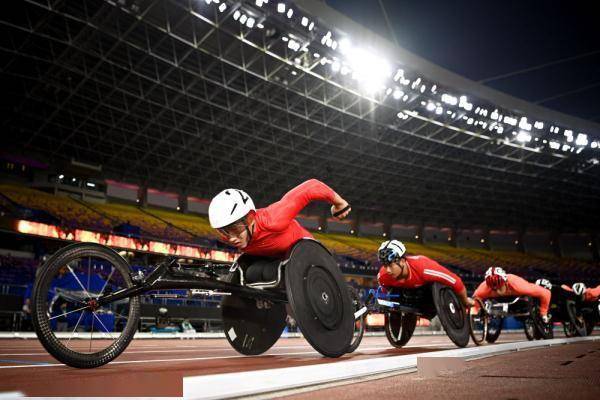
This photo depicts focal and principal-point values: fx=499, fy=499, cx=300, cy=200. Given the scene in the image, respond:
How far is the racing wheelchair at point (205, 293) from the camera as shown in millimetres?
3309

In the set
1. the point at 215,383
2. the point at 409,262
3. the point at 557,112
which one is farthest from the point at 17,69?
the point at 557,112

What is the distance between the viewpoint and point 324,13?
80.3 feet

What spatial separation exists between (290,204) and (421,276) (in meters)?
3.31

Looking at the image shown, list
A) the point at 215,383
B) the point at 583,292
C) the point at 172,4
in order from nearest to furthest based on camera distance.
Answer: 1. the point at 215,383
2. the point at 583,292
3. the point at 172,4

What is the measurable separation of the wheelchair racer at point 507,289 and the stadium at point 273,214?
0.04 metres

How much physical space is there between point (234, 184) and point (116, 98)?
14.7 meters

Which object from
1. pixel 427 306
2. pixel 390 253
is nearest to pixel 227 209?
pixel 390 253

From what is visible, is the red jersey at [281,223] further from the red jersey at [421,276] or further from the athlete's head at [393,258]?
the red jersey at [421,276]

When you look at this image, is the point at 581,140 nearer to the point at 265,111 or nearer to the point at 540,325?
the point at 265,111

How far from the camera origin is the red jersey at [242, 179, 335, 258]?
13.5ft

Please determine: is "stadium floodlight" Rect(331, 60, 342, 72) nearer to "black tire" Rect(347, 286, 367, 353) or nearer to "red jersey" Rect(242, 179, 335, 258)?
"black tire" Rect(347, 286, 367, 353)

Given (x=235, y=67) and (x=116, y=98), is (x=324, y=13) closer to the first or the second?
(x=235, y=67)

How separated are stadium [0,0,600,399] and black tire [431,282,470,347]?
0.05 metres

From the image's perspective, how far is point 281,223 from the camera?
4125 mm
